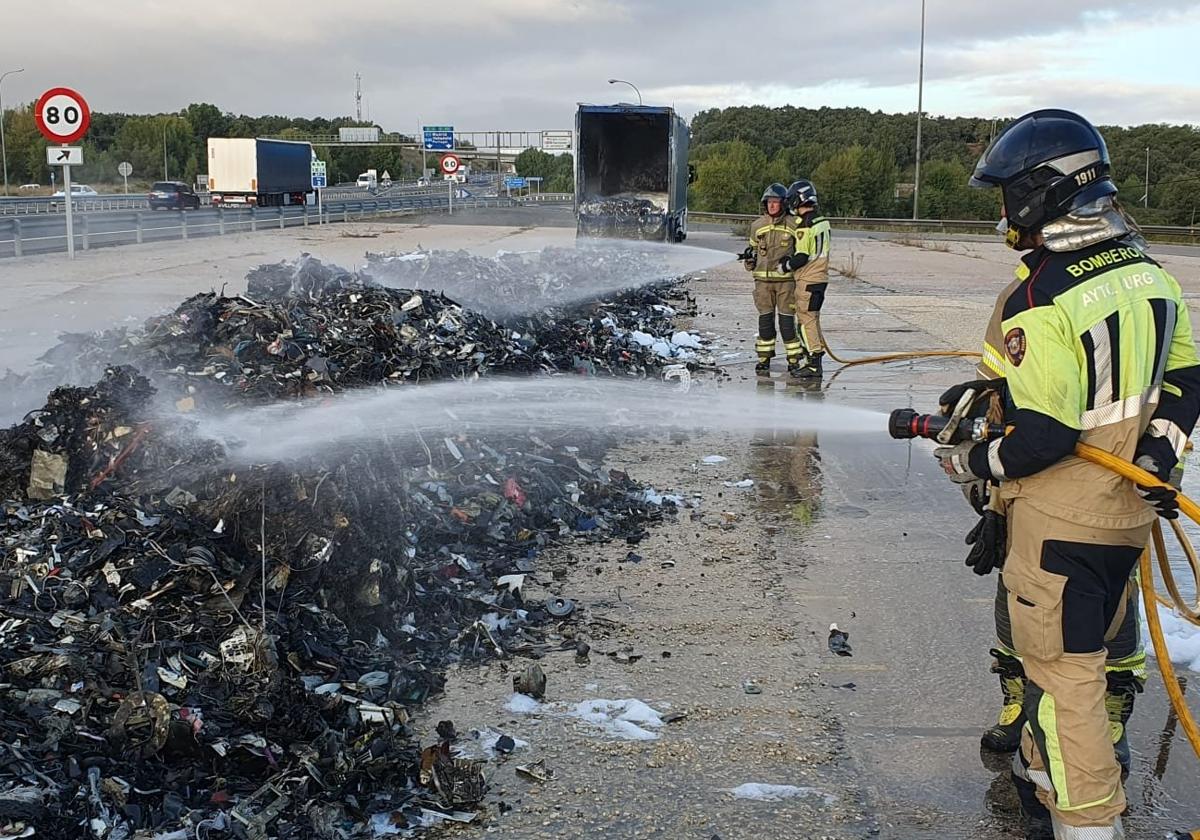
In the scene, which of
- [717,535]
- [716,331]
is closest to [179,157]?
[716,331]

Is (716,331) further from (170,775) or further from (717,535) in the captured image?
(170,775)

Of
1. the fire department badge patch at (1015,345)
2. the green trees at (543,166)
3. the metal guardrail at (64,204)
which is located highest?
the green trees at (543,166)

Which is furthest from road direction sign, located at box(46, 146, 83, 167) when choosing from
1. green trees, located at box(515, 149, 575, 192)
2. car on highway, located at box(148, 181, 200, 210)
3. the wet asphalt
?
green trees, located at box(515, 149, 575, 192)

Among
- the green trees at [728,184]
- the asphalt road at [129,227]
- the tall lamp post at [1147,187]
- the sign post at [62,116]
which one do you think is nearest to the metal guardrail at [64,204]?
the asphalt road at [129,227]

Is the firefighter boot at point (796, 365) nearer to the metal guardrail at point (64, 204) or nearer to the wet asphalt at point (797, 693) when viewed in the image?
the wet asphalt at point (797, 693)

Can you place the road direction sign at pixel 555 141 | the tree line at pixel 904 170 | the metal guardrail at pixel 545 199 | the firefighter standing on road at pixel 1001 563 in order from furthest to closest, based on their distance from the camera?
1. the metal guardrail at pixel 545 199
2. the tree line at pixel 904 170
3. the road direction sign at pixel 555 141
4. the firefighter standing on road at pixel 1001 563

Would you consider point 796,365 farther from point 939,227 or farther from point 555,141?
point 555,141

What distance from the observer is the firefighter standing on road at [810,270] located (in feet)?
33.9

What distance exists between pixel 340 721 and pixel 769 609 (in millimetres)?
2082

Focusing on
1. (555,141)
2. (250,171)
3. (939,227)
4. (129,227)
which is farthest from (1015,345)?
(555,141)

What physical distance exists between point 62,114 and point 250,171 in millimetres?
31172

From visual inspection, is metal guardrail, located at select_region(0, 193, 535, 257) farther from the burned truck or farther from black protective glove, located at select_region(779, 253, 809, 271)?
black protective glove, located at select_region(779, 253, 809, 271)

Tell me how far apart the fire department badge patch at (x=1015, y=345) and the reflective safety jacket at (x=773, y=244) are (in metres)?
7.90

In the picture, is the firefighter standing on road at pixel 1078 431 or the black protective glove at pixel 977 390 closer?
the firefighter standing on road at pixel 1078 431
